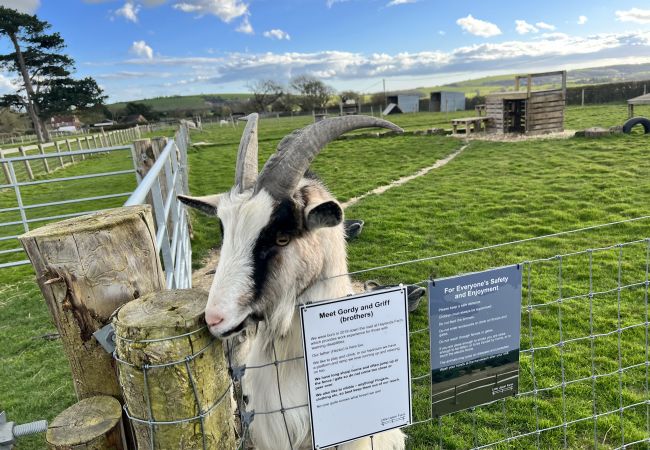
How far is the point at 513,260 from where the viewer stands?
6.07 metres

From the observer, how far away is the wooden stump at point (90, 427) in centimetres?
142

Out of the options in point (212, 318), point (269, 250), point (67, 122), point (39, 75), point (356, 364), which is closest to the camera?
point (212, 318)

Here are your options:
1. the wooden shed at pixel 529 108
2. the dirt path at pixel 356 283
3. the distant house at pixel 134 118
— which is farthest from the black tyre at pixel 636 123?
the distant house at pixel 134 118

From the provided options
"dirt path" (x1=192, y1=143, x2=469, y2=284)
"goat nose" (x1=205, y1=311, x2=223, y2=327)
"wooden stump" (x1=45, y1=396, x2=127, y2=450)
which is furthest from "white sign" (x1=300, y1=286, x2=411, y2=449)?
"wooden stump" (x1=45, y1=396, x2=127, y2=450)

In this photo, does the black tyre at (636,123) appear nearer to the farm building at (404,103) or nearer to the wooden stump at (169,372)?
the wooden stump at (169,372)

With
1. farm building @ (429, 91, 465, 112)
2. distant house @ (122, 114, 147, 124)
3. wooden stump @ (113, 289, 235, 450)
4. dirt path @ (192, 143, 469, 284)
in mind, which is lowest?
dirt path @ (192, 143, 469, 284)

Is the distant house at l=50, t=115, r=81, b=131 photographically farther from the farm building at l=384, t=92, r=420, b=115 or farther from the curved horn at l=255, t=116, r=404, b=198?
the curved horn at l=255, t=116, r=404, b=198

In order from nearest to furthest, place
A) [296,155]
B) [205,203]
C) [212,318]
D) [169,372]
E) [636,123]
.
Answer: [169,372]
[212,318]
[296,155]
[205,203]
[636,123]

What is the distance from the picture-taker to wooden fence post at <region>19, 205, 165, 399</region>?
1.52 metres

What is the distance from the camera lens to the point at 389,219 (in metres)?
8.39

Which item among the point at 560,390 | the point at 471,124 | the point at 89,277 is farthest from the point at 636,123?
the point at 89,277

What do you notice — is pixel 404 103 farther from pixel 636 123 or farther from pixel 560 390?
pixel 560 390

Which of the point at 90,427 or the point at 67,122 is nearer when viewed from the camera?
the point at 90,427

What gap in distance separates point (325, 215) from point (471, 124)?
1927 cm
